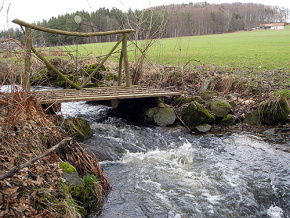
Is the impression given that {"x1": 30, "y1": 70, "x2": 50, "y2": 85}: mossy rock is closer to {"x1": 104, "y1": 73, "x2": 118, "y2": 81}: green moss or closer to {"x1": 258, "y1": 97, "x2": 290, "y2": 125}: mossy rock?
{"x1": 104, "y1": 73, "x2": 118, "y2": 81}: green moss

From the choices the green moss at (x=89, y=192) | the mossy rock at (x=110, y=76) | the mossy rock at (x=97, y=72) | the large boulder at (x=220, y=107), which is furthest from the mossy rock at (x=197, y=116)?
the mossy rock at (x=110, y=76)

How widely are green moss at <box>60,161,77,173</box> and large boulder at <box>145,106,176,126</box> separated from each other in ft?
14.5

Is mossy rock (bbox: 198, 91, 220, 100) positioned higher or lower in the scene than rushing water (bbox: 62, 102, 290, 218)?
higher

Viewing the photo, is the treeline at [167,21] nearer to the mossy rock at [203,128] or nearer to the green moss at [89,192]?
the green moss at [89,192]

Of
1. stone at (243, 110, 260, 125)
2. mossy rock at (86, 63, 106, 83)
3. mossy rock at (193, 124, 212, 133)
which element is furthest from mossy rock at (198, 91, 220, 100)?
mossy rock at (86, 63, 106, 83)

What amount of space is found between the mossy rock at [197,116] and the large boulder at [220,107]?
31cm

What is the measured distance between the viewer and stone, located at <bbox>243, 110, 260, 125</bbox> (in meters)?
8.12

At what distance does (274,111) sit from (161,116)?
10.6ft

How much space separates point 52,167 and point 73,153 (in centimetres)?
84

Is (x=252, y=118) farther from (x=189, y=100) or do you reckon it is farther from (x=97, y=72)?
(x=97, y=72)

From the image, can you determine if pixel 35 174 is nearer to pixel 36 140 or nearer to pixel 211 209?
pixel 36 140

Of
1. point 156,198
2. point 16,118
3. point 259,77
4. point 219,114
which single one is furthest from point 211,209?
point 259,77

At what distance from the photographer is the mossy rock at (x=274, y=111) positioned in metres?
7.71

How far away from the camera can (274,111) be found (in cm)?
777
